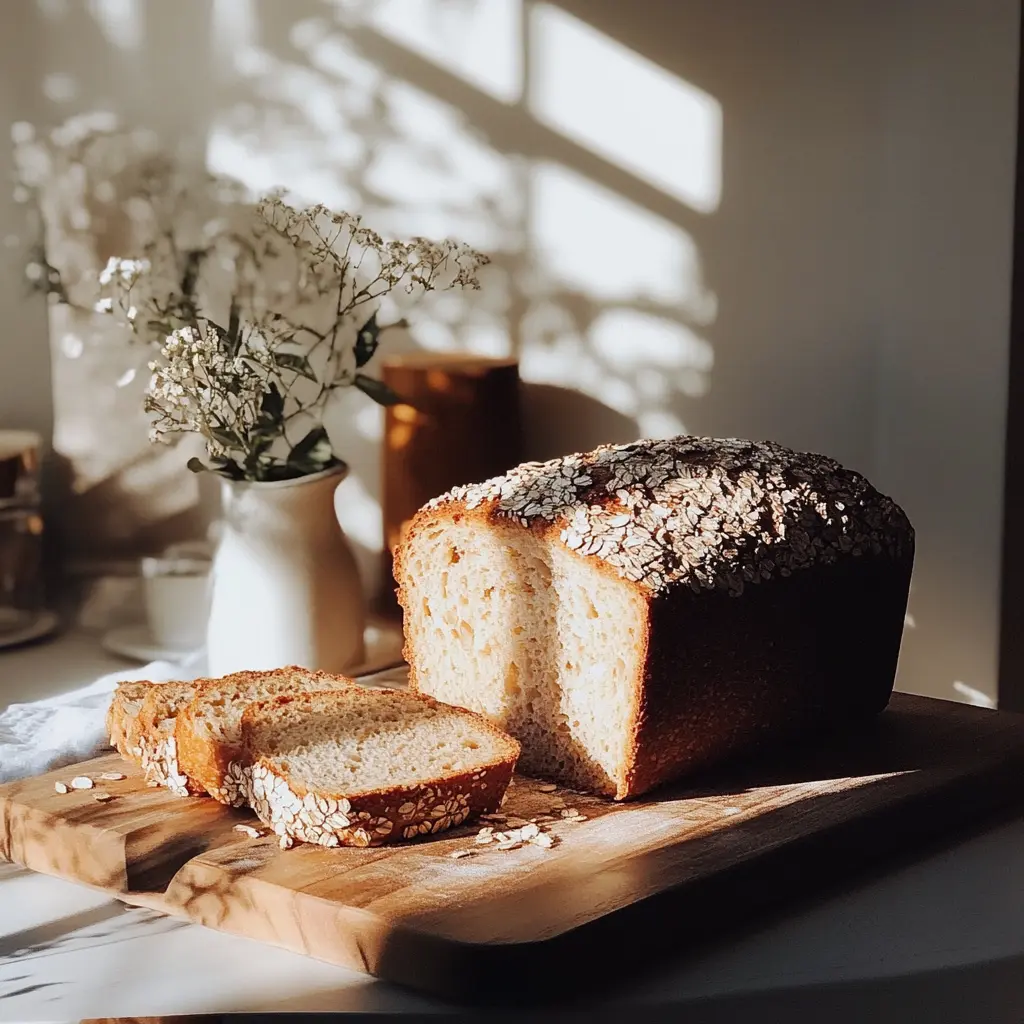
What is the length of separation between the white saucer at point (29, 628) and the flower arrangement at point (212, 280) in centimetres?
30

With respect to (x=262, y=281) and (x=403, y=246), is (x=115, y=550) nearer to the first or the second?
(x=262, y=281)

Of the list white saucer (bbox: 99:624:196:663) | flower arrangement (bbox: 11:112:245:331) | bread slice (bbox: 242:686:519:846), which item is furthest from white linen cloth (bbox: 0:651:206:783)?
flower arrangement (bbox: 11:112:245:331)

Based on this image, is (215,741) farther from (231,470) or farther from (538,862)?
(231,470)

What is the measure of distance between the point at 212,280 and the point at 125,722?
0.79m

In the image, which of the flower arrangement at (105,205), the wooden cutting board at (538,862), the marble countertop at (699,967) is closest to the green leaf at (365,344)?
the flower arrangement at (105,205)

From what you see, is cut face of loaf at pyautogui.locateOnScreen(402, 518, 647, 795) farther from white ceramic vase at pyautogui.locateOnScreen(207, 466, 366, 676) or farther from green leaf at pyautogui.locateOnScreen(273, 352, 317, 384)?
green leaf at pyautogui.locateOnScreen(273, 352, 317, 384)

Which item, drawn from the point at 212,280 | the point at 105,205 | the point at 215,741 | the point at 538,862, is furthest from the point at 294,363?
the point at 538,862

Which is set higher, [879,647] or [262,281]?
[262,281]

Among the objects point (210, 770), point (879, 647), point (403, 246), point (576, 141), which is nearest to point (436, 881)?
point (210, 770)

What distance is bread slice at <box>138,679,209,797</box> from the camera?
1563 mm

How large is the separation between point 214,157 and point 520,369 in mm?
597

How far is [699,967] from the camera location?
52.2 inches

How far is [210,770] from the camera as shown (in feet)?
5.06

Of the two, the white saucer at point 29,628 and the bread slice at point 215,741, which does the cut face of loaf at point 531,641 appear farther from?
the white saucer at point 29,628
